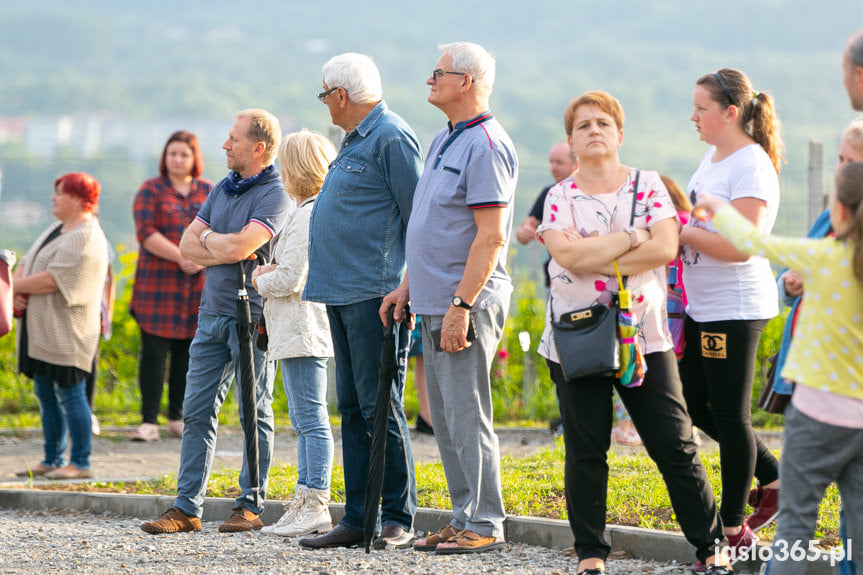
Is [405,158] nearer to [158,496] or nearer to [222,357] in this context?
[222,357]

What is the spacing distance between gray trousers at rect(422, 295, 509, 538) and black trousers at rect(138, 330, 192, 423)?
15.2 feet

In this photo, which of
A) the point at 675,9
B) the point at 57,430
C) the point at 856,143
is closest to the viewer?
the point at 856,143

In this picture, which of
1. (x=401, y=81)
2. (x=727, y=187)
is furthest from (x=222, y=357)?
(x=401, y=81)

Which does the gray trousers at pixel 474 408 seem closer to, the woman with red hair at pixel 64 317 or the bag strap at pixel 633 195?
the bag strap at pixel 633 195

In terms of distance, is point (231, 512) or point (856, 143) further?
point (231, 512)

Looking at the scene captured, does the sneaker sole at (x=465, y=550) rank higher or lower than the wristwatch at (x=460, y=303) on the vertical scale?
lower

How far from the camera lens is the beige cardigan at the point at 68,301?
7.95 metres

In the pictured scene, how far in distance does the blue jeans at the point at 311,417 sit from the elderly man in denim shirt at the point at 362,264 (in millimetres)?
284

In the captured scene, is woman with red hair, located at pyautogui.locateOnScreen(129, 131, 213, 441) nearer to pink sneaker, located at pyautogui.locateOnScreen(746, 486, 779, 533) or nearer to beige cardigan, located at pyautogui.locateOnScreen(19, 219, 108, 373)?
beige cardigan, located at pyautogui.locateOnScreen(19, 219, 108, 373)

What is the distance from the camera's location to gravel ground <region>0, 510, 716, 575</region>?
5102mm

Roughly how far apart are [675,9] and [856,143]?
169853 mm

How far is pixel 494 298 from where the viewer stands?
5.25 m

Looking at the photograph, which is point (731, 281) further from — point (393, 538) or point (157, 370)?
point (157, 370)

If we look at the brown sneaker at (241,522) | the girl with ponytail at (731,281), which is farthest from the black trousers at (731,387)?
the brown sneaker at (241,522)
